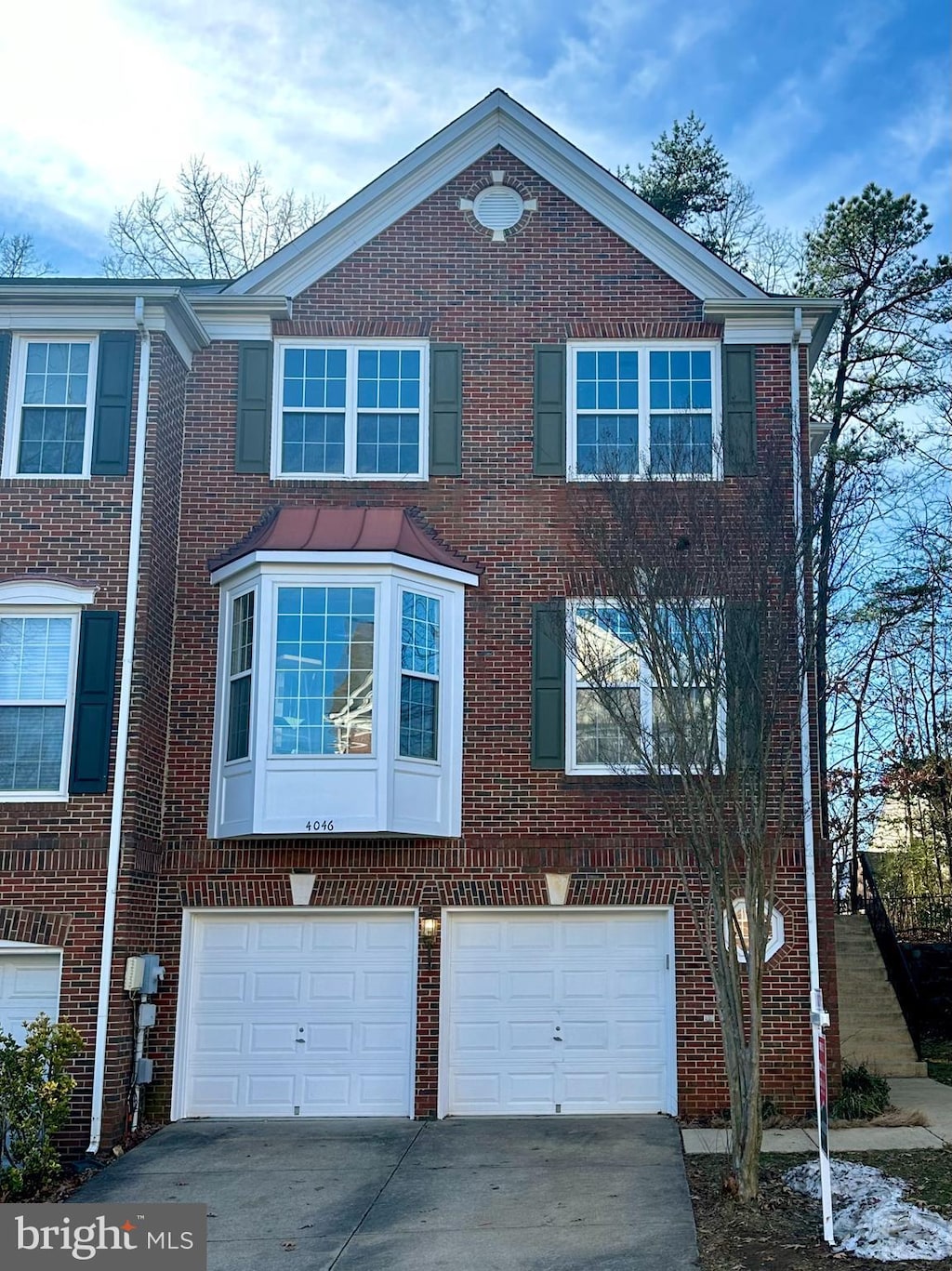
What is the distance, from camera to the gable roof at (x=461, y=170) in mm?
14258

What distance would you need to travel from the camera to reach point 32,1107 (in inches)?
410

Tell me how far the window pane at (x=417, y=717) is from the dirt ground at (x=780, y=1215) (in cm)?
464

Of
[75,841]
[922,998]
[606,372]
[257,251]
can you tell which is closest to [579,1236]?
[75,841]

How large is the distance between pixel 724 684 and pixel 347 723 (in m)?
4.30

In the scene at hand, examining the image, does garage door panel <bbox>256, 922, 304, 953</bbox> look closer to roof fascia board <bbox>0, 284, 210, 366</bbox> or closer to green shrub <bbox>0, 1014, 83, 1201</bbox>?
green shrub <bbox>0, 1014, 83, 1201</bbox>

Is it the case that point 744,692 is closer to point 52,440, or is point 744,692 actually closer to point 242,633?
point 242,633

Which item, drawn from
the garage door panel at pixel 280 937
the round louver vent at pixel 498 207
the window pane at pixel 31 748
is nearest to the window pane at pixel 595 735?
the garage door panel at pixel 280 937

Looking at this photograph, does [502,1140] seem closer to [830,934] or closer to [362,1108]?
[362,1108]

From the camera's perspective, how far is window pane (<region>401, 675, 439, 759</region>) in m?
12.9

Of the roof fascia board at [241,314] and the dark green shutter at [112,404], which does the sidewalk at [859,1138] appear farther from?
the roof fascia board at [241,314]

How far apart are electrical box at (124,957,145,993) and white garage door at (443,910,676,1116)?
3.03 meters

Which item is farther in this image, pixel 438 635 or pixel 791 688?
pixel 438 635

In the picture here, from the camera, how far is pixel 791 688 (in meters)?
10.4

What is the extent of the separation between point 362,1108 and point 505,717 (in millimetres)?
4208
